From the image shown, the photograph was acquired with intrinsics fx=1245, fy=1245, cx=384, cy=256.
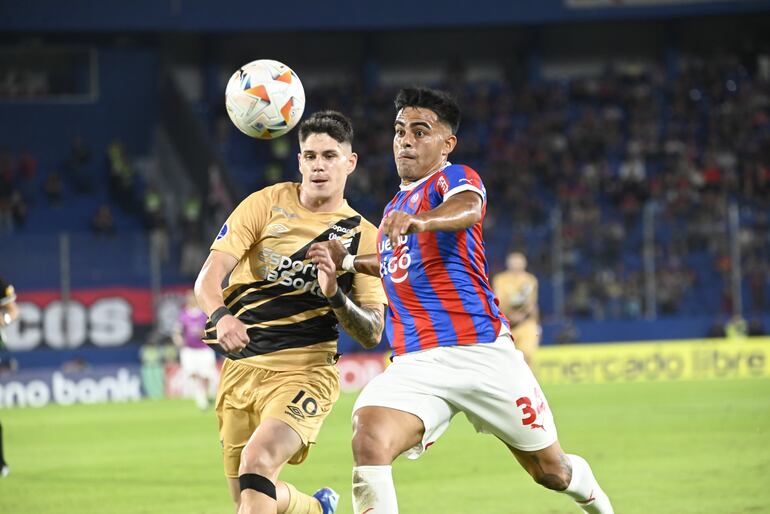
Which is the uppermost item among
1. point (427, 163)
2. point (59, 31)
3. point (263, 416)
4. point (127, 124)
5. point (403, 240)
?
point (59, 31)

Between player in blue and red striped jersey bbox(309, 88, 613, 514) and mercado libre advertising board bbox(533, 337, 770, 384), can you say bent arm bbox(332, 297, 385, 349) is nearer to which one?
player in blue and red striped jersey bbox(309, 88, 613, 514)

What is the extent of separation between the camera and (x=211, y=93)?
39.2m

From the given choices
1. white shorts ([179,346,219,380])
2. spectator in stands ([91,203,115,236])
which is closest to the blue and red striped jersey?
white shorts ([179,346,219,380])

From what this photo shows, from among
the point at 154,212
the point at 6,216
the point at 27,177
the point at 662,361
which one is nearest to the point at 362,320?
the point at 662,361

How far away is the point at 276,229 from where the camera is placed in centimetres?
686

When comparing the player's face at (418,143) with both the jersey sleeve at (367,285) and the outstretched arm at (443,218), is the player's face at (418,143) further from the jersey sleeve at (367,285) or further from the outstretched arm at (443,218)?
the jersey sleeve at (367,285)

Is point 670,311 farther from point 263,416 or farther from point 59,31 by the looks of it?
point 263,416

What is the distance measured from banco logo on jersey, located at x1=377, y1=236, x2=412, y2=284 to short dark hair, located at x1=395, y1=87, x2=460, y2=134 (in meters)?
0.68

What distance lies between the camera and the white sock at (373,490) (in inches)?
232

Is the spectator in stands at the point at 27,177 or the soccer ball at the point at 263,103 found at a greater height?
the spectator in stands at the point at 27,177

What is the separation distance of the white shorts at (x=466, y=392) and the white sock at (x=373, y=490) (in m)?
0.30

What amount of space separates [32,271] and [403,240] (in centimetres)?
2000

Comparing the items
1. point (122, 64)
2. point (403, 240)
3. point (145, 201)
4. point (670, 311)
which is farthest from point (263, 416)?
point (122, 64)

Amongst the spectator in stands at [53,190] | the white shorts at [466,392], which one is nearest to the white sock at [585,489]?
the white shorts at [466,392]
